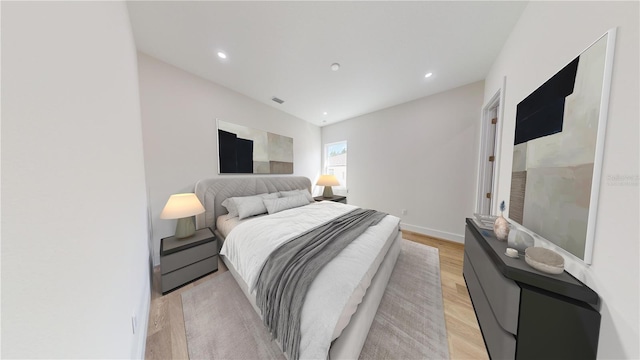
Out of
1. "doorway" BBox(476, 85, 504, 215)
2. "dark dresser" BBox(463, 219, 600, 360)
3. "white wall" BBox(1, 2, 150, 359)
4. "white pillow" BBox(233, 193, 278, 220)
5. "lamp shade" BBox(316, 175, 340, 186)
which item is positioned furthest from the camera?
"lamp shade" BBox(316, 175, 340, 186)

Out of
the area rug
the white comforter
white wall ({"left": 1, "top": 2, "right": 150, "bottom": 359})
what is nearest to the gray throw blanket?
the white comforter

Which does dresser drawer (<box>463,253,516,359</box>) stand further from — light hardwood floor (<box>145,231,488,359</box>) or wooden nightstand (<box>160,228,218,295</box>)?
wooden nightstand (<box>160,228,218,295</box>)

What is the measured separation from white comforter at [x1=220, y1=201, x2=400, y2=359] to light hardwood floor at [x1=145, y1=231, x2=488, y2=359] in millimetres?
548

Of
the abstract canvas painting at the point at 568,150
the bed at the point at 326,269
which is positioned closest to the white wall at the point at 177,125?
the bed at the point at 326,269

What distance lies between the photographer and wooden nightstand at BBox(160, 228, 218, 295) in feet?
5.39

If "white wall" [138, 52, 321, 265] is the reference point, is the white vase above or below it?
below

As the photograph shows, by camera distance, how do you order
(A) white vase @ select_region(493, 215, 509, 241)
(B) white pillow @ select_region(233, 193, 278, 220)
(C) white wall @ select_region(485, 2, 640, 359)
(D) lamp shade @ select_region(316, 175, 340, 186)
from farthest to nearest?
1. (D) lamp shade @ select_region(316, 175, 340, 186)
2. (B) white pillow @ select_region(233, 193, 278, 220)
3. (A) white vase @ select_region(493, 215, 509, 241)
4. (C) white wall @ select_region(485, 2, 640, 359)

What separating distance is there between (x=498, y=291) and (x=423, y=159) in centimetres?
227

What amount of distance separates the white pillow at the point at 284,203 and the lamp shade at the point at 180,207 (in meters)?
0.82

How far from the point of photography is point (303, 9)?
1.40 meters

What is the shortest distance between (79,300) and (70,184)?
1.06 ft

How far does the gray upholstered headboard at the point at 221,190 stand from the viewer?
226 cm

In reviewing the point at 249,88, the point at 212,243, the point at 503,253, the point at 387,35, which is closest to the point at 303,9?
the point at 387,35

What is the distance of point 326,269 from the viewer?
1114mm
